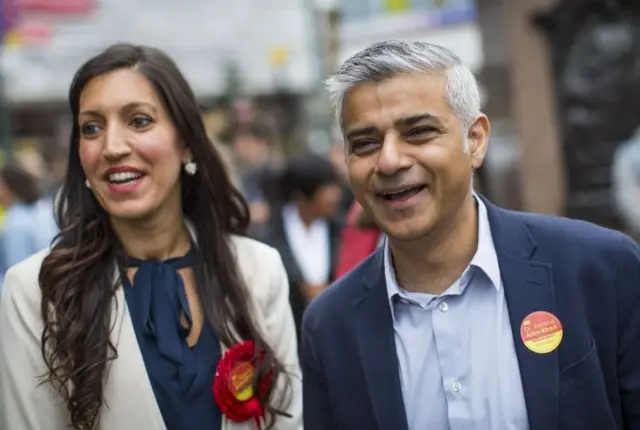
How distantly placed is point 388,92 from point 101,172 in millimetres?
1213

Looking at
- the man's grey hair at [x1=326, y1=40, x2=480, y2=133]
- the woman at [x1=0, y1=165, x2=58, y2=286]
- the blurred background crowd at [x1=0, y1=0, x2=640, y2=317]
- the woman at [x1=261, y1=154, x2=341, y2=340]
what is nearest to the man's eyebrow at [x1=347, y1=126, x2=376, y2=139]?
the man's grey hair at [x1=326, y1=40, x2=480, y2=133]

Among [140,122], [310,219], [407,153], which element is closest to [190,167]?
[140,122]

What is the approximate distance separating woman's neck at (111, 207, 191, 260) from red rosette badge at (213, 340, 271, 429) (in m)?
0.43

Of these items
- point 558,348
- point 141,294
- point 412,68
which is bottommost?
point 558,348

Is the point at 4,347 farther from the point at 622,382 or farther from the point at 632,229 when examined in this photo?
the point at 632,229

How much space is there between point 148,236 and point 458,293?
1263mm

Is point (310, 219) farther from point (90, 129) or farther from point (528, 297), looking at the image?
point (528, 297)

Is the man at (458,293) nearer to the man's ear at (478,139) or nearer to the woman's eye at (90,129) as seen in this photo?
the man's ear at (478,139)

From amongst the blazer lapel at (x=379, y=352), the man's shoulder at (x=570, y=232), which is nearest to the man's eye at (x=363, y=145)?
the blazer lapel at (x=379, y=352)

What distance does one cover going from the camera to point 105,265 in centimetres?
350

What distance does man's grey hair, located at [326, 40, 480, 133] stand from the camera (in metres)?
2.58

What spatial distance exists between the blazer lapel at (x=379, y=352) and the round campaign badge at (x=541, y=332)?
0.34m

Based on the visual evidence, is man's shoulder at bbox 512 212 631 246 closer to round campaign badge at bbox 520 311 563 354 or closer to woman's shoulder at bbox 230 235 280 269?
round campaign badge at bbox 520 311 563 354

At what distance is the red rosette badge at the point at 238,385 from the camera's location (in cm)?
333
